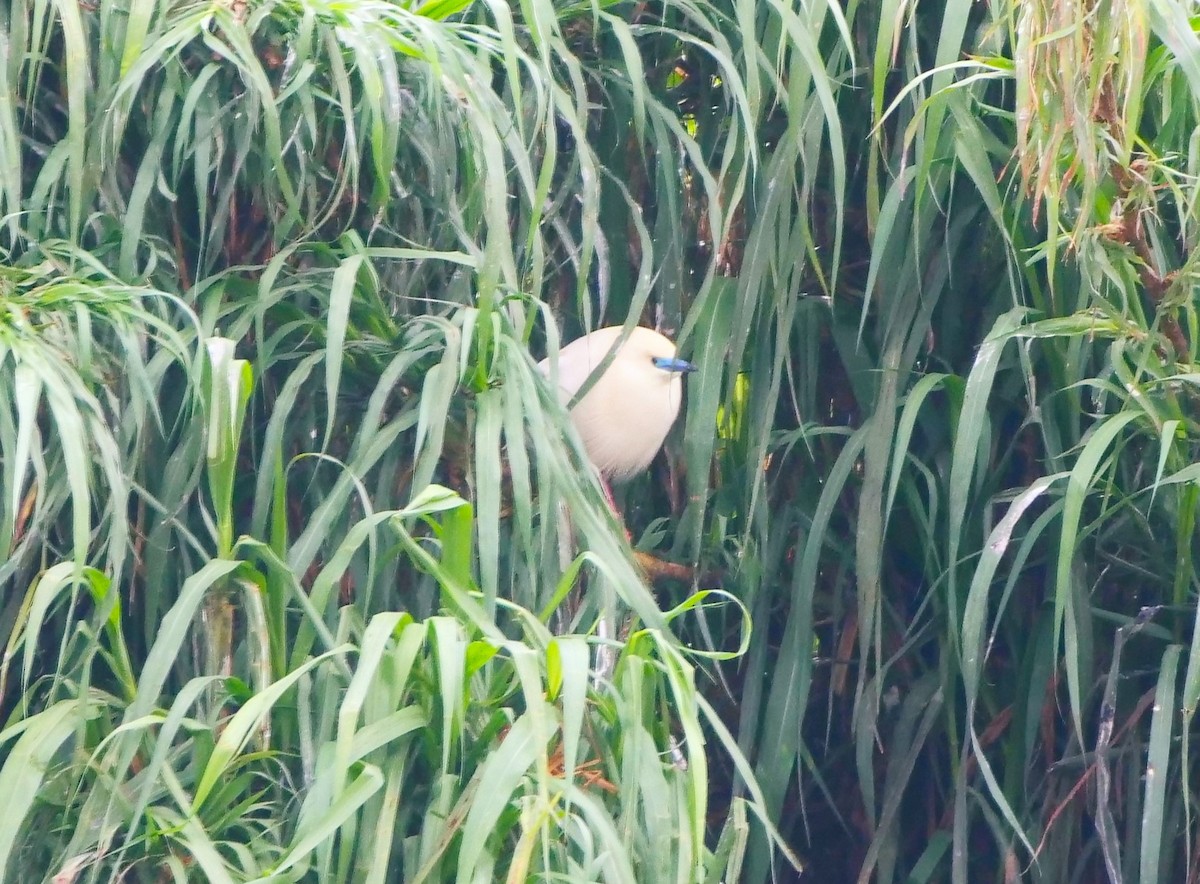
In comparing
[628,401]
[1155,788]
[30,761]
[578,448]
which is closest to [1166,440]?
[1155,788]

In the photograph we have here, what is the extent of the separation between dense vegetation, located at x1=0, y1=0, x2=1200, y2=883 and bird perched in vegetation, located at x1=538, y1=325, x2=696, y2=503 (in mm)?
65

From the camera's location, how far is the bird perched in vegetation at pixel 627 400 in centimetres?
198

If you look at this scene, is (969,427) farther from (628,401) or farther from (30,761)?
(30,761)

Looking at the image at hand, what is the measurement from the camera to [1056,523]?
1.75 meters

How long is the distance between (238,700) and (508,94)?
75 centimetres

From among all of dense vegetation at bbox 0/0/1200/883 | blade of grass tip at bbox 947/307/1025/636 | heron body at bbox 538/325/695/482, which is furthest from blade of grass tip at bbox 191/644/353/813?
heron body at bbox 538/325/695/482

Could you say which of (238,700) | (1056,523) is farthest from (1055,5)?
(238,700)

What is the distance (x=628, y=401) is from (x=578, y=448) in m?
0.46

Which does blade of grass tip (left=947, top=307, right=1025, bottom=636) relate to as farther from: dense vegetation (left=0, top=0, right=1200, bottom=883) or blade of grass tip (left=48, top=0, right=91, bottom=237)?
blade of grass tip (left=48, top=0, right=91, bottom=237)

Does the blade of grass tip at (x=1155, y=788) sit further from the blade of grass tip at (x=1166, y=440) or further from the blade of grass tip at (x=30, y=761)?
the blade of grass tip at (x=30, y=761)

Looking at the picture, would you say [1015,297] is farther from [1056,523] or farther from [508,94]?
[508,94]

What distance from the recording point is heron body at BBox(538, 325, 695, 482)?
1979 mm

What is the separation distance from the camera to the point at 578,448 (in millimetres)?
1561

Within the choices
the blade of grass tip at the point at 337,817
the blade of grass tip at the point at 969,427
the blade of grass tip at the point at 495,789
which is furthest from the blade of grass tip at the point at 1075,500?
the blade of grass tip at the point at 337,817
